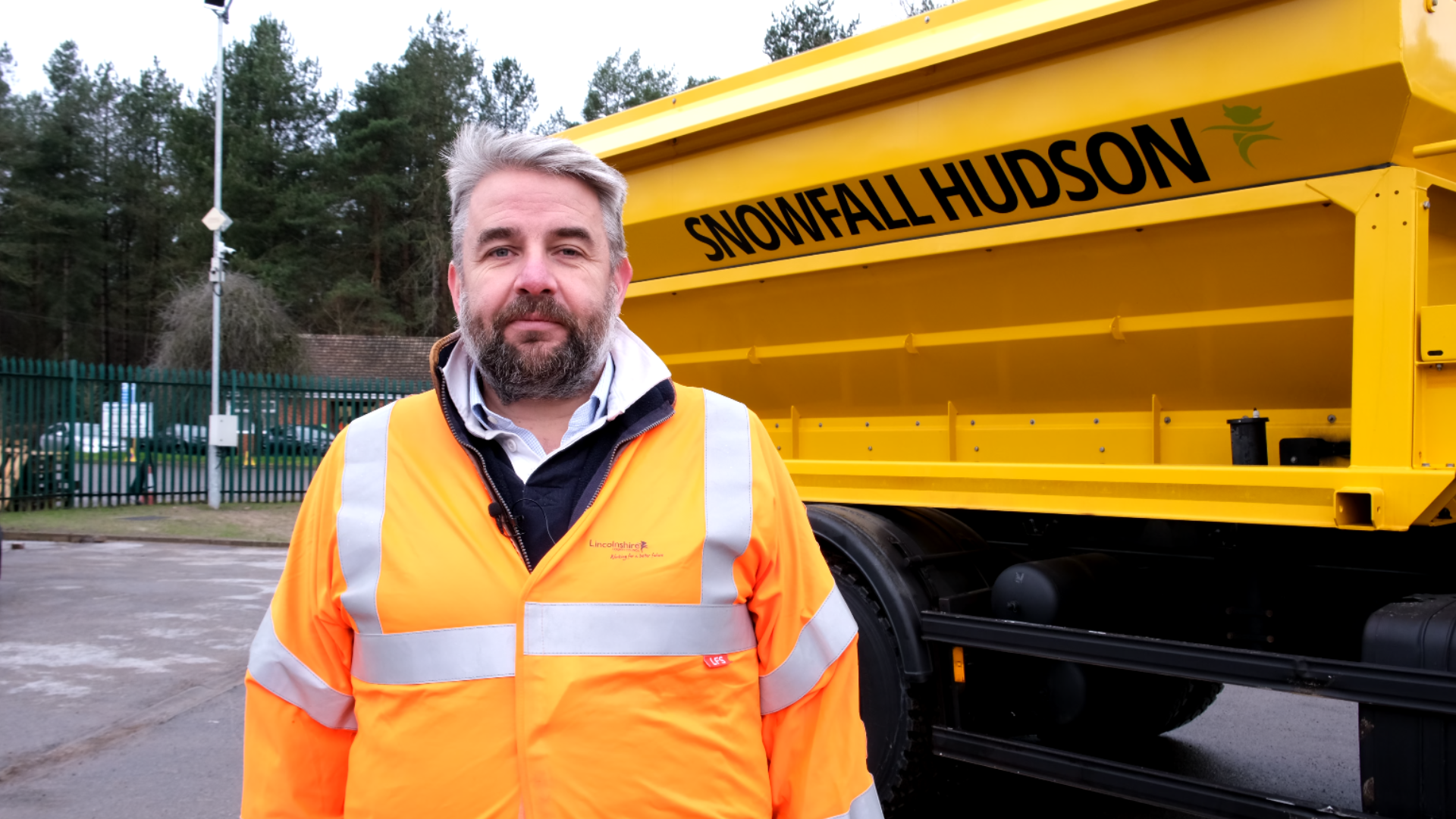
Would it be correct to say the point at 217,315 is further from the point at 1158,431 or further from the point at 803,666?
the point at 803,666

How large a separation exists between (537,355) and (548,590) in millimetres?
400

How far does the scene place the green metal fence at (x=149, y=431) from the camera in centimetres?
1552

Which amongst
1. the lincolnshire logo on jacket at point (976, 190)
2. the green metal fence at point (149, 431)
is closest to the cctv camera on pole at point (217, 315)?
the green metal fence at point (149, 431)

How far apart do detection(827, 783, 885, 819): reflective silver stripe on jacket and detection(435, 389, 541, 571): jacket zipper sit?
25.1 inches

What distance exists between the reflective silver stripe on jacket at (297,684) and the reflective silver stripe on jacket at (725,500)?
59cm

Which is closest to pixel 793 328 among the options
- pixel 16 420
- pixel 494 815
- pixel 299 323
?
pixel 494 815

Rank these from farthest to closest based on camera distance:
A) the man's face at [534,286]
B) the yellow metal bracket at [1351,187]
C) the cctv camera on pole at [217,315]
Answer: the cctv camera on pole at [217,315], the yellow metal bracket at [1351,187], the man's face at [534,286]

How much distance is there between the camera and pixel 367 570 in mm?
1560

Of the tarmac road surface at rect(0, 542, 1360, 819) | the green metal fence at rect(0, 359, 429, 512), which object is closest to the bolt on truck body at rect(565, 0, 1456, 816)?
the tarmac road surface at rect(0, 542, 1360, 819)

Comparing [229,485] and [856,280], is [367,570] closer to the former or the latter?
[856,280]

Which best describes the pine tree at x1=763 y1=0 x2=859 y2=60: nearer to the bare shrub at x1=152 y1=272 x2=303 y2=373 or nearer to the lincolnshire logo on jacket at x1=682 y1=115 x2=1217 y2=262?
the bare shrub at x1=152 y1=272 x2=303 y2=373

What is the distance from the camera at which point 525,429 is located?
1.75 meters

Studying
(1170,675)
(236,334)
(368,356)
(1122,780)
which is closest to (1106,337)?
(1170,675)

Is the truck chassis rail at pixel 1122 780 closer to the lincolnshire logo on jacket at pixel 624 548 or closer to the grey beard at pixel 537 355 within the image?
the lincolnshire logo on jacket at pixel 624 548
